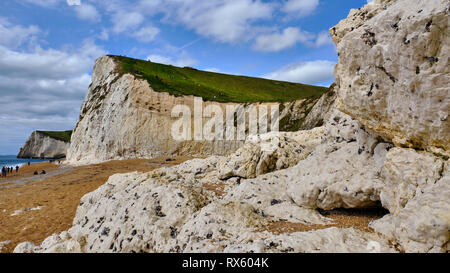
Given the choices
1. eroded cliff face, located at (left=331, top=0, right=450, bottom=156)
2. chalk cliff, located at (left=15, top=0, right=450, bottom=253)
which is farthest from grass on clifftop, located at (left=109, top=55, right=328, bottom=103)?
eroded cliff face, located at (left=331, top=0, right=450, bottom=156)

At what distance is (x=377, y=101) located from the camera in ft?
13.0

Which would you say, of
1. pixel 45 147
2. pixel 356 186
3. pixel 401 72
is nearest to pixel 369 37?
pixel 401 72

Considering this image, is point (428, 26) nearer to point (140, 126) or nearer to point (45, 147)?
point (140, 126)

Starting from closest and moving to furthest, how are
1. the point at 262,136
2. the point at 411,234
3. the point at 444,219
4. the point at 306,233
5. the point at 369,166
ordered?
1. the point at 444,219
2. the point at 411,234
3. the point at 306,233
4. the point at 369,166
5. the point at 262,136

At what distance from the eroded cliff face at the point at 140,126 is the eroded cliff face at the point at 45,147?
189ft

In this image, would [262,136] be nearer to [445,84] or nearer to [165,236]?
[165,236]

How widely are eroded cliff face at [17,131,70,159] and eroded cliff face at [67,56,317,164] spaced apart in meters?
57.6

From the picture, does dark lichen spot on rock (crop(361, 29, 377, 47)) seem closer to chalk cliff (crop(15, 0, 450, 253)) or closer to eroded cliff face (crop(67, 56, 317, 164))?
chalk cliff (crop(15, 0, 450, 253))

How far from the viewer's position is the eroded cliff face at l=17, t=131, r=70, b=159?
86062 mm

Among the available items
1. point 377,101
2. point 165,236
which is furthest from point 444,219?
point 165,236

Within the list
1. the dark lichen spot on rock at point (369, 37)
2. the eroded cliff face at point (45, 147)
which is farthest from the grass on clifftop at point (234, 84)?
the eroded cliff face at point (45, 147)

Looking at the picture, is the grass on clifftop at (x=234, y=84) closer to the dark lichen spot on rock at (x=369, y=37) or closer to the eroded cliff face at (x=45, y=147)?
the dark lichen spot on rock at (x=369, y=37)

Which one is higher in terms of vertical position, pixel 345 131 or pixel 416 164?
pixel 345 131

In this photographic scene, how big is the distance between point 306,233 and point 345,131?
131 inches
